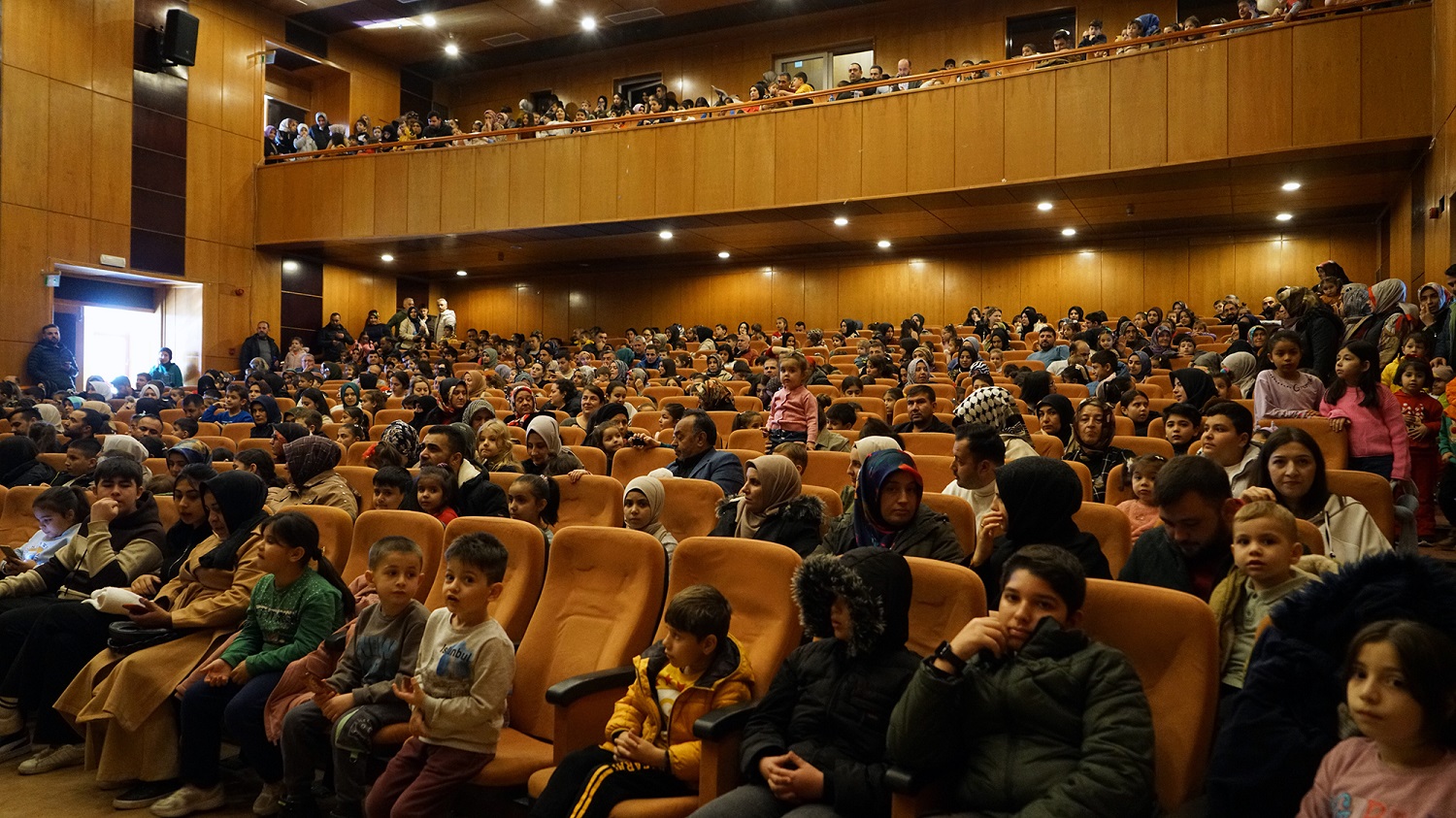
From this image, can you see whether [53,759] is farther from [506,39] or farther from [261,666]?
[506,39]

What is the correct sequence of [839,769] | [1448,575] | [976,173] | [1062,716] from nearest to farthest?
[1448,575], [1062,716], [839,769], [976,173]

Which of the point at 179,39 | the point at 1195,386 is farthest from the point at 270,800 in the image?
the point at 179,39

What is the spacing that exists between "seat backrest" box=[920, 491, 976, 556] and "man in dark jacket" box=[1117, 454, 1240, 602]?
704mm

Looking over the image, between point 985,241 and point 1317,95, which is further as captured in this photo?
point 985,241

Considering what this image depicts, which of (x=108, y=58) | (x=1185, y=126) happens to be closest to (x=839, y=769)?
(x=1185, y=126)

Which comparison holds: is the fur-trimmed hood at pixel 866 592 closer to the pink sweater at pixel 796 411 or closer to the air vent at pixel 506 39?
the pink sweater at pixel 796 411

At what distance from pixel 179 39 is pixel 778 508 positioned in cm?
1311

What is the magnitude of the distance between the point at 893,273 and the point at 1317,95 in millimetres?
6458

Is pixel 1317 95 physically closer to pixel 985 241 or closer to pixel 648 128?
pixel 985 241

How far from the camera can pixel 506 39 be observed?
15.1m

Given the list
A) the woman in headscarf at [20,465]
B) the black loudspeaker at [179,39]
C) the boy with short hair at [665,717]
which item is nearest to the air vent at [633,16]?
the black loudspeaker at [179,39]

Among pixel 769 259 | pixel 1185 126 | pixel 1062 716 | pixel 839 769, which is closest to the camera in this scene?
pixel 1062 716

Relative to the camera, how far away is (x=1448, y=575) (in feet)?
5.33

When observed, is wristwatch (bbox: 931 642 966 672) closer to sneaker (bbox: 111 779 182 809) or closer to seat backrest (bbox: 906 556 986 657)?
seat backrest (bbox: 906 556 986 657)
